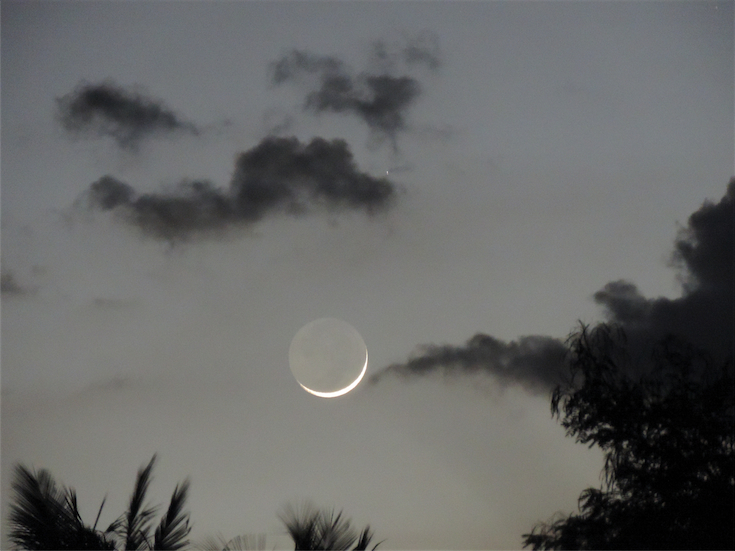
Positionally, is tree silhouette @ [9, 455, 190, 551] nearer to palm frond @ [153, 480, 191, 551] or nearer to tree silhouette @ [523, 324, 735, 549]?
palm frond @ [153, 480, 191, 551]

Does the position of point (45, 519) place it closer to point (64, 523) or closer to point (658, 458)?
point (64, 523)

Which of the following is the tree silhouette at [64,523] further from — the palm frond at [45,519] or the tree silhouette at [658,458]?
the tree silhouette at [658,458]

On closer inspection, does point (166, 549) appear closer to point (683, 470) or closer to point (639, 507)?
point (639, 507)

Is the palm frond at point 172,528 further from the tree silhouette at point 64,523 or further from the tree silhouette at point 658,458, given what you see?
the tree silhouette at point 658,458

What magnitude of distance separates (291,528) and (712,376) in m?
10.4

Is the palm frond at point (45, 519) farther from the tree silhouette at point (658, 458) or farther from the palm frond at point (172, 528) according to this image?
the tree silhouette at point (658, 458)

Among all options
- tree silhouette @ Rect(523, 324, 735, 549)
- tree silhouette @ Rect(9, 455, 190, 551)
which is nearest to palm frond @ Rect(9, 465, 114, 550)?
tree silhouette @ Rect(9, 455, 190, 551)

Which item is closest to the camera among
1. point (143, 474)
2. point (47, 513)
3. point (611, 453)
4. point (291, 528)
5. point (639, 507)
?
point (291, 528)

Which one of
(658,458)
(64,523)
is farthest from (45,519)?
(658,458)

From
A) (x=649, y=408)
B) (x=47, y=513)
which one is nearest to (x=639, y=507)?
(x=649, y=408)

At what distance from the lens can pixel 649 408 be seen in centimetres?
1524

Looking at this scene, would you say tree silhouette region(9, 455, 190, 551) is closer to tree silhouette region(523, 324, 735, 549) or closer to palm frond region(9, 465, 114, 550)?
palm frond region(9, 465, 114, 550)

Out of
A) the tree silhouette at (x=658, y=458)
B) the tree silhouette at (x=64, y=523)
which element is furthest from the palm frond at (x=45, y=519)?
the tree silhouette at (x=658, y=458)

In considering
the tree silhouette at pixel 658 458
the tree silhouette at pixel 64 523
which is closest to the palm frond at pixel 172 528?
the tree silhouette at pixel 64 523
